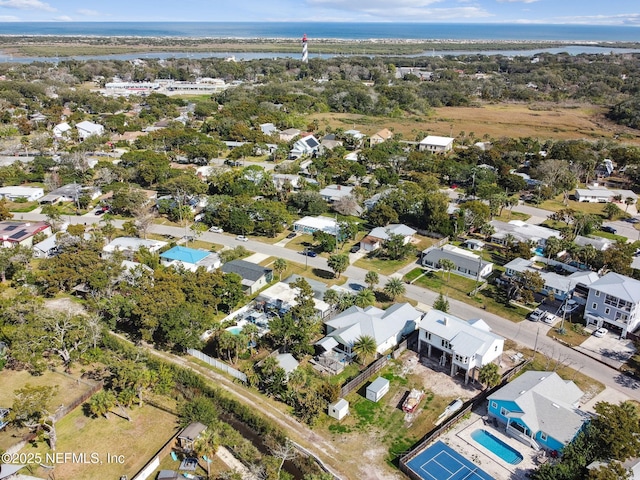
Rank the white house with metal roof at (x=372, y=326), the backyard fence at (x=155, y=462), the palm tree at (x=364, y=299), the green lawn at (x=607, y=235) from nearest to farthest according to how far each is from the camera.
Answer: the backyard fence at (x=155, y=462), the white house with metal roof at (x=372, y=326), the palm tree at (x=364, y=299), the green lawn at (x=607, y=235)

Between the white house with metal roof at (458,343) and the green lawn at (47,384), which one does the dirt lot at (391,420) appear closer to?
the white house with metal roof at (458,343)

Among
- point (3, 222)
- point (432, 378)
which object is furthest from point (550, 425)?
point (3, 222)

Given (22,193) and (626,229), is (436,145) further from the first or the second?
(22,193)

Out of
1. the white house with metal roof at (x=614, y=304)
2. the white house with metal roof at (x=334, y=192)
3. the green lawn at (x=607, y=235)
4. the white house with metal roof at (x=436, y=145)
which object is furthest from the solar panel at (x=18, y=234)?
the white house with metal roof at (x=436, y=145)

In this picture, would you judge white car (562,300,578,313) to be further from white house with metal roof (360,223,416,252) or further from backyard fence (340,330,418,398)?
white house with metal roof (360,223,416,252)

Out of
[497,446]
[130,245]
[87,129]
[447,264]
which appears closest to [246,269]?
[130,245]
